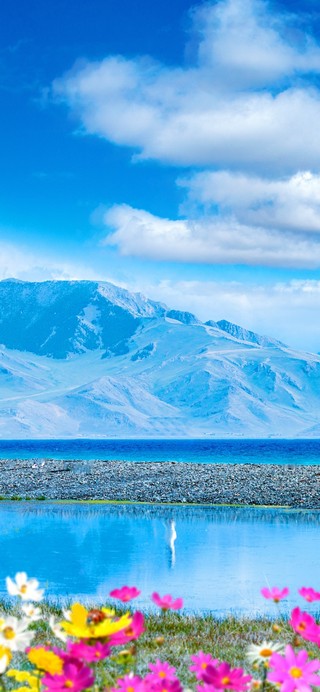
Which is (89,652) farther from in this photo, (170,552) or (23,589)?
(170,552)

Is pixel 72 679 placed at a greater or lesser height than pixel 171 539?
greater

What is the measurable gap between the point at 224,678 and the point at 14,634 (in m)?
1.00

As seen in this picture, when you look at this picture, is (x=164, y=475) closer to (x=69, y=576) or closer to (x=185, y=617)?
(x=69, y=576)

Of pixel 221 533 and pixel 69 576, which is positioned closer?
pixel 69 576

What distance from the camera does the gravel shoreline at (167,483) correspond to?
45812 mm

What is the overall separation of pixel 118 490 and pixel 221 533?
18.5m

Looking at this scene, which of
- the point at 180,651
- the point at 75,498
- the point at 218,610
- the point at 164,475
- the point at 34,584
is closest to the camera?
the point at 34,584

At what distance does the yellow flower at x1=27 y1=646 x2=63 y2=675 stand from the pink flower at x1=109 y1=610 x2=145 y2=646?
249 mm

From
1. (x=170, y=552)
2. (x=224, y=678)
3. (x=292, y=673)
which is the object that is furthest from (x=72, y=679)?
(x=170, y=552)

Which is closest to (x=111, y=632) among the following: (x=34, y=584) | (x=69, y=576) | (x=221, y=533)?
(x=34, y=584)

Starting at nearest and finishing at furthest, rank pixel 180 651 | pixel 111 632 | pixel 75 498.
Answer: pixel 111 632 → pixel 180 651 → pixel 75 498

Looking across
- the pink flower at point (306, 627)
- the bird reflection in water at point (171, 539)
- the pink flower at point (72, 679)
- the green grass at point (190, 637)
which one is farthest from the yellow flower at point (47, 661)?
the bird reflection in water at point (171, 539)

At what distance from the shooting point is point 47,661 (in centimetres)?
370

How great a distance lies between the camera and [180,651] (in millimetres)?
10812
